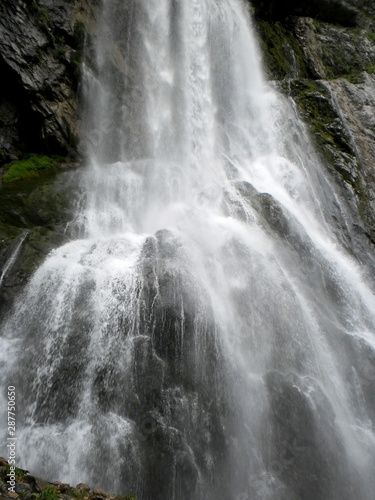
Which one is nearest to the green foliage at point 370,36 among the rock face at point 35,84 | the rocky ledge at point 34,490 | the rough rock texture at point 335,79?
the rough rock texture at point 335,79

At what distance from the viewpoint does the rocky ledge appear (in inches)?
176

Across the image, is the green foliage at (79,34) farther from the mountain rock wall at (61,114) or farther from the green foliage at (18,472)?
the green foliage at (18,472)

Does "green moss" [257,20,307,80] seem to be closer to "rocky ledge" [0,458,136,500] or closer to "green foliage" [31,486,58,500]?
"rocky ledge" [0,458,136,500]

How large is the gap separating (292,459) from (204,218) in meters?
6.54

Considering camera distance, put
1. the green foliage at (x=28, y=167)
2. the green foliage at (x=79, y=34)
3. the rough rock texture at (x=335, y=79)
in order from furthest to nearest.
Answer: the rough rock texture at (x=335, y=79) → the green foliage at (x=79, y=34) → the green foliage at (x=28, y=167)

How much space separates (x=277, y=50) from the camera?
21.7m

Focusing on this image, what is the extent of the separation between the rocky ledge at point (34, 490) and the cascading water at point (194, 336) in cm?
90

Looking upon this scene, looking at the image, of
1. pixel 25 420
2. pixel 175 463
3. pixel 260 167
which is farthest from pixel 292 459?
pixel 260 167

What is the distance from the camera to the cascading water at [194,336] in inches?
266

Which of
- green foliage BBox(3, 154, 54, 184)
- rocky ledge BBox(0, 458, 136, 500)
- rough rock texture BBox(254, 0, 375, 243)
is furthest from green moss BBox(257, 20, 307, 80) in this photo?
rocky ledge BBox(0, 458, 136, 500)

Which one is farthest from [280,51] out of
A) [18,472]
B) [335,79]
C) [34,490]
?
[34,490]

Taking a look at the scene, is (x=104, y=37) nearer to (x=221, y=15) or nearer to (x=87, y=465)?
(x=221, y=15)

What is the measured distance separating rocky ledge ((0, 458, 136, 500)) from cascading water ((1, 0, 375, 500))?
90 cm

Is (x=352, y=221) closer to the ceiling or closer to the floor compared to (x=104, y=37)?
closer to the floor
